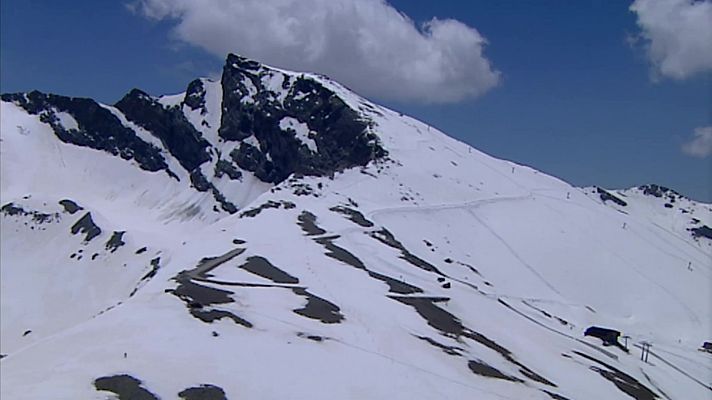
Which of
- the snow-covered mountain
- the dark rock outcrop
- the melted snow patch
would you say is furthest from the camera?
the melted snow patch

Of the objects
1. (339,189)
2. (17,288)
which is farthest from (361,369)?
(17,288)

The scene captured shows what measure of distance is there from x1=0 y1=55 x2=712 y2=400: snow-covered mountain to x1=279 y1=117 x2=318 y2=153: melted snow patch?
64 centimetres

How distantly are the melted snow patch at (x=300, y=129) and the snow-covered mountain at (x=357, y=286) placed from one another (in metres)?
0.64

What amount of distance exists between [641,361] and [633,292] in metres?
41.1

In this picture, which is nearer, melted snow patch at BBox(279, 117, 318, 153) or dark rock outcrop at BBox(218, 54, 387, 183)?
dark rock outcrop at BBox(218, 54, 387, 183)

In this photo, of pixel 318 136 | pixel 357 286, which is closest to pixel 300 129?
pixel 318 136

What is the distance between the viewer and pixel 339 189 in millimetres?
121500

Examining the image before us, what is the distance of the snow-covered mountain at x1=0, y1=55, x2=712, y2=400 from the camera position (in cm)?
3281

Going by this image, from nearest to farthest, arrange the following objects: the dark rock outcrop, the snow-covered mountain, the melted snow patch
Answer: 1. the snow-covered mountain
2. the dark rock outcrop
3. the melted snow patch

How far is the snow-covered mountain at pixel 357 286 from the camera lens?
32.8m

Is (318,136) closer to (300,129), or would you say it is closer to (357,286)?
(300,129)

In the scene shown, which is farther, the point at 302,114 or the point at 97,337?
the point at 302,114

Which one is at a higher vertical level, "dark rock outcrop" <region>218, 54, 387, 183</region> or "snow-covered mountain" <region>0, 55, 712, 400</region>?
"dark rock outcrop" <region>218, 54, 387, 183</region>

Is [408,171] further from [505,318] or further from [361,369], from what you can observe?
[361,369]
